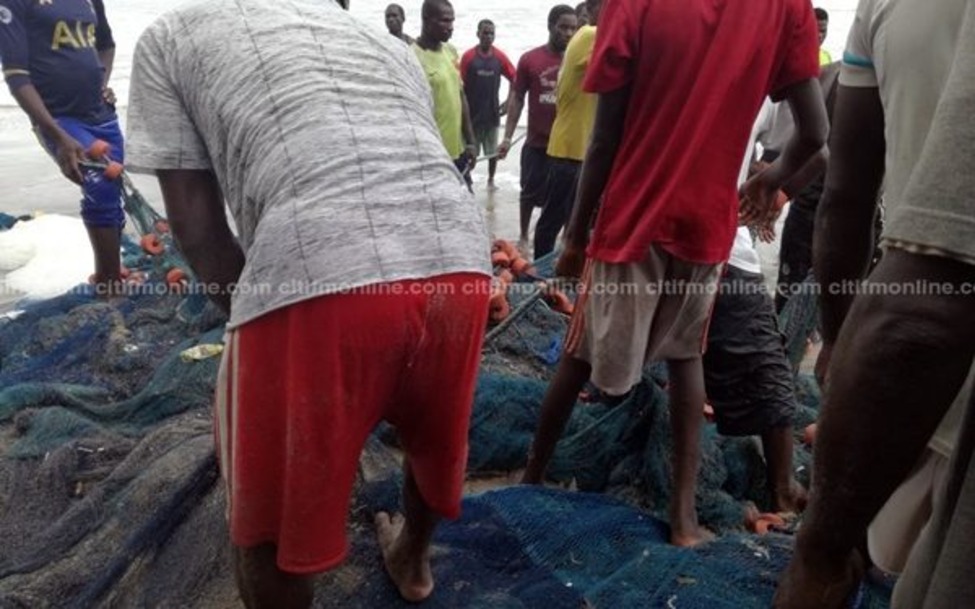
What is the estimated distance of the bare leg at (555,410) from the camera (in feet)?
9.54

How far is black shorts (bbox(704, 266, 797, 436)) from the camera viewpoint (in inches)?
119

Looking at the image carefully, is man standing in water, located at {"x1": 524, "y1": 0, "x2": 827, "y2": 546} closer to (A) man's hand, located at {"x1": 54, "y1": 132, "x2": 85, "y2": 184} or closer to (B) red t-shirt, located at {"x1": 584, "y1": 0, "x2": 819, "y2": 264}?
(B) red t-shirt, located at {"x1": 584, "y1": 0, "x2": 819, "y2": 264}

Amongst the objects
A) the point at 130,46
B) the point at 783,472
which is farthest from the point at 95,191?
the point at 130,46

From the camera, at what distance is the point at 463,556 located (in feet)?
8.21

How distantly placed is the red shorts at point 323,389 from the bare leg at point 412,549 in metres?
0.44

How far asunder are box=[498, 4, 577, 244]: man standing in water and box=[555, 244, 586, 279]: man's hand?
13.5ft

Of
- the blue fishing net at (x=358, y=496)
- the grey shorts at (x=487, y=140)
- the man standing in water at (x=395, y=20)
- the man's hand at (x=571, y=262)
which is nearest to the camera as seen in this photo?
the blue fishing net at (x=358, y=496)

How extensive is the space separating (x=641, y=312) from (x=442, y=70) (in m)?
4.63

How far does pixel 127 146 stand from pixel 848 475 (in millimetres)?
1601

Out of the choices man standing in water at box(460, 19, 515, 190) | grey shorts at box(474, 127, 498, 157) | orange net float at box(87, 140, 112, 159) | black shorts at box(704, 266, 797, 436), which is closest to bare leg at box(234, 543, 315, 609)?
black shorts at box(704, 266, 797, 436)

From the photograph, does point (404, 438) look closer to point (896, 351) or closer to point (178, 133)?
point (178, 133)

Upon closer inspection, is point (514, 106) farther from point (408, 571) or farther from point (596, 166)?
point (408, 571)

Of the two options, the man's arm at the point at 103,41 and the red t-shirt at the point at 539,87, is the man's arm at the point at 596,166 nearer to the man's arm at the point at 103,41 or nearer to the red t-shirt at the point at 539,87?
the man's arm at the point at 103,41

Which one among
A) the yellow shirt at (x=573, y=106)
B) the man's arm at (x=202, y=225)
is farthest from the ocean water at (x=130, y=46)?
the yellow shirt at (x=573, y=106)
